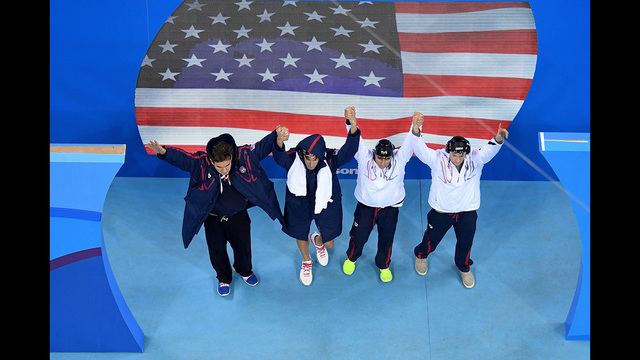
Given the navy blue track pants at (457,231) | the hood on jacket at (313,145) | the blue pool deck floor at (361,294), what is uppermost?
the hood on jacket at (313,145)

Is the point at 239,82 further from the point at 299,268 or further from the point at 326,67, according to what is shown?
the point at 299,268

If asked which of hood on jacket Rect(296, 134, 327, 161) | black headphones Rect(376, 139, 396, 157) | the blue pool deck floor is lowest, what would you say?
the blue pool deck floor

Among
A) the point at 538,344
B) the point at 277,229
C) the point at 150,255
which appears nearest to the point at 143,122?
the point at 150,255

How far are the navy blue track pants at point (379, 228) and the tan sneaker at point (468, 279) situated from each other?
64cm

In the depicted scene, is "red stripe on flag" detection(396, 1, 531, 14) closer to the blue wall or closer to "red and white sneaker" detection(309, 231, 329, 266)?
the blue wall

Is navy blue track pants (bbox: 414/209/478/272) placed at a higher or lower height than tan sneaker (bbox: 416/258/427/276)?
higher

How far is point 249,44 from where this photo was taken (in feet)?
16.6

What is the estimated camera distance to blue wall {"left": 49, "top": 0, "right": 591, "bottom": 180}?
4848 millimetres

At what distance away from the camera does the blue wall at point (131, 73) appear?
4848mm

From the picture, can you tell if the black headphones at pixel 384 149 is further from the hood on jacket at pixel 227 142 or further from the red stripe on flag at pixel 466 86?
the red stripe on flag at pixel 466 86

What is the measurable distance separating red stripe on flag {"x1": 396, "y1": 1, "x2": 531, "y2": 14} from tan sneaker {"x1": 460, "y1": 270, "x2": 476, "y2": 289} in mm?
2459

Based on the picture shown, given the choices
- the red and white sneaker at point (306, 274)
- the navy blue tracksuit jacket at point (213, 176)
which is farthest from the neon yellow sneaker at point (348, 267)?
the navy blue tracksuit jacket at point (213, 176)

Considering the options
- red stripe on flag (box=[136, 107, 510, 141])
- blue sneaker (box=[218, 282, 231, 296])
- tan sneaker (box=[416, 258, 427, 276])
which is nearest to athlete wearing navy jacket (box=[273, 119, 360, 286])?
blue sneaker (box=[218, 282, 231, 296])

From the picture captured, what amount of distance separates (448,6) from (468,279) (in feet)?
8.40
